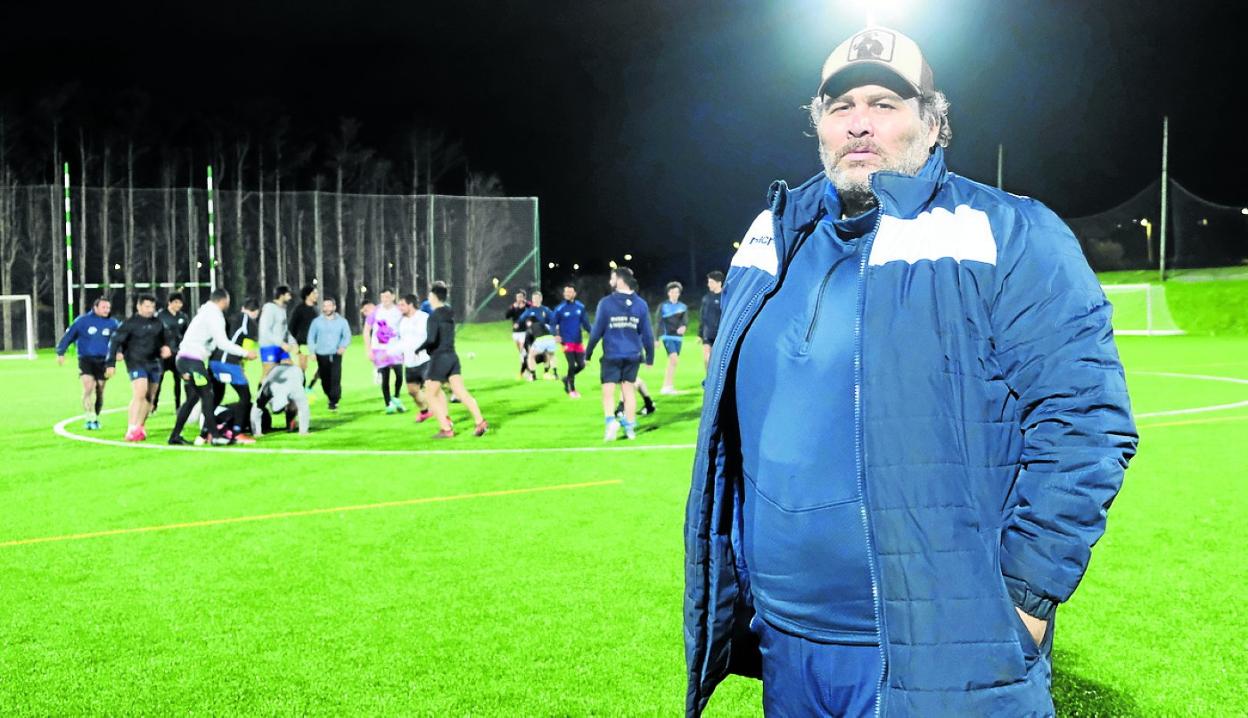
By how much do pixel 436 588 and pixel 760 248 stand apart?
15.8 feet

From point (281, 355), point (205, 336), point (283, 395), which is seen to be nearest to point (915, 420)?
point (205, 336)

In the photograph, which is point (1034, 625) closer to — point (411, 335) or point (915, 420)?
point (915, 420)

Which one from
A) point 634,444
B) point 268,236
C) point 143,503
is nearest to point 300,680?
point 143,503

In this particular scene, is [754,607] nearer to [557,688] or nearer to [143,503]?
[557,688]

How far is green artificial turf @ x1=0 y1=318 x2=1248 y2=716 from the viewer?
5.17 metres

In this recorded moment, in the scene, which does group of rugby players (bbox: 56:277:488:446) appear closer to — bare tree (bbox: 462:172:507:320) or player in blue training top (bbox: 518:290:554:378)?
player in blue training top (bbox: 518:290:554:378)

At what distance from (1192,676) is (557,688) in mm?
2913

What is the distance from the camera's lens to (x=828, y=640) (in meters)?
2.61

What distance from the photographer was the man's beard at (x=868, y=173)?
103 inches

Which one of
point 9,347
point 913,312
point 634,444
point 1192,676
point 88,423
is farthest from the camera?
point 9,347

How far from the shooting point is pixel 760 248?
9.25 ft

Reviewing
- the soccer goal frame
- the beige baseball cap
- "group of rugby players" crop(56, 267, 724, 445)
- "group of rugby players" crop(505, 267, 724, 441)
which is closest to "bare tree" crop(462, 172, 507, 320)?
"group of rugby players" crop(505, 267, 724, 441)

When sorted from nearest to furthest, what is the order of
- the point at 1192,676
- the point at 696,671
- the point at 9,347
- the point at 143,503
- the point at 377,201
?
the point at 696,671 < the point at 1192,676 < the point at 143,503 < the point at 9,347 < the point at 377,201

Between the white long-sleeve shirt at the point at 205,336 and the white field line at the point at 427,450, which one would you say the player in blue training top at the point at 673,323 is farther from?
the white long-sleeve shirt at the point at 205,336
